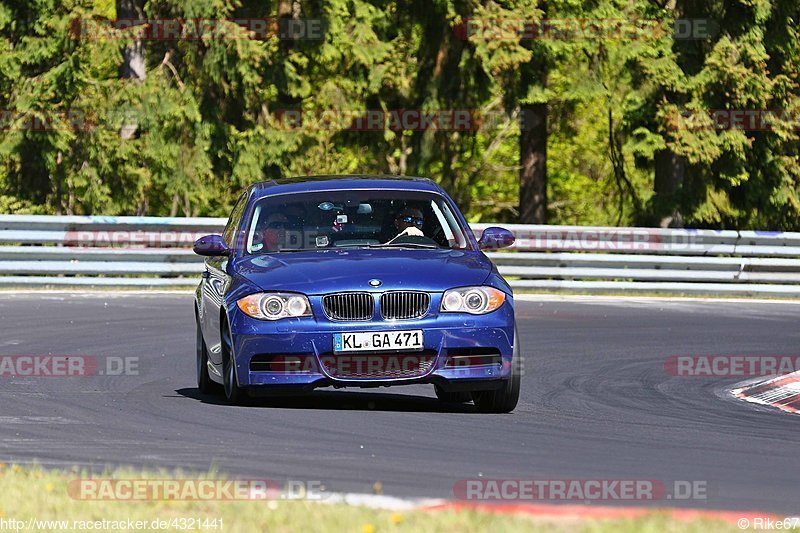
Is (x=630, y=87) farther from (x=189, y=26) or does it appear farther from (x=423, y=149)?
(x=189, y=26)

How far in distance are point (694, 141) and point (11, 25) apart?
13122 millimetres

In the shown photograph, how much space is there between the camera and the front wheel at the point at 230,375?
10.9 meters

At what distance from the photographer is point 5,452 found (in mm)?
8906

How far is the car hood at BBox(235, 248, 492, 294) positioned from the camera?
10.6m

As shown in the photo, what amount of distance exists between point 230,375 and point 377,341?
1218 millimetres

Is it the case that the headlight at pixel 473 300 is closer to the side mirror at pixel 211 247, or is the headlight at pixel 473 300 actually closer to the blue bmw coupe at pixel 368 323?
the blue bmw coupe at pixel 368 323

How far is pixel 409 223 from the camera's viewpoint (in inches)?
464

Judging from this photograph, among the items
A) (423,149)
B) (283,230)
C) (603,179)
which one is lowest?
(603,179)

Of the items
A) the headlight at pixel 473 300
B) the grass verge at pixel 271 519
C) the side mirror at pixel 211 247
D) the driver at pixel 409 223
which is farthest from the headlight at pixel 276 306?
the grass verge at pixel 271 519

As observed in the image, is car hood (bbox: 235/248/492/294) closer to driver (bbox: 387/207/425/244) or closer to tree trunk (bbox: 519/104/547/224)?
driver (bbox: 387/207/425/244)

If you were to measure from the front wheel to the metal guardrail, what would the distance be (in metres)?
13.1

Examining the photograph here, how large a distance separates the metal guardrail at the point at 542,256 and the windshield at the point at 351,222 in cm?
1223

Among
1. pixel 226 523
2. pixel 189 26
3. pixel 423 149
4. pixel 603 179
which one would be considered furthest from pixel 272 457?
pixel 603 179

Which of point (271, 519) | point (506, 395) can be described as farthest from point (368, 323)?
point (271, 519)
